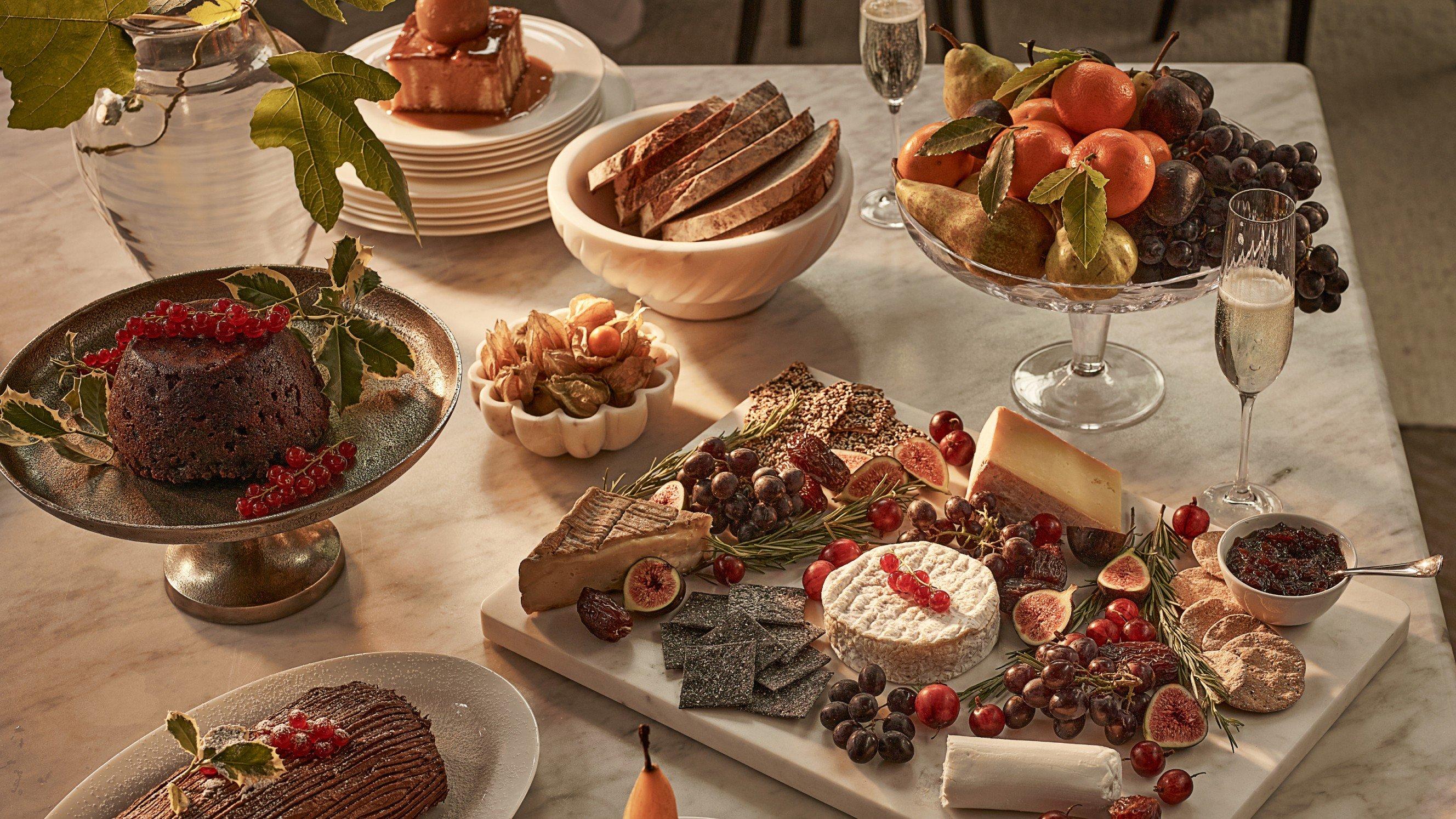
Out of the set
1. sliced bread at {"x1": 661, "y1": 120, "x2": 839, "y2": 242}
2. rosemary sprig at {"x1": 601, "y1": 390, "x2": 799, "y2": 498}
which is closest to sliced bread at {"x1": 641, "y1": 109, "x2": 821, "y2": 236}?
sliced bread at {"x1": 661, "y1": 120, "x2": 839, "y2": 242}

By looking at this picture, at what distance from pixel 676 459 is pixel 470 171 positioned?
2.39 feet

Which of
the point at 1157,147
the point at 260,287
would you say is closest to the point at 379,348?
the point at 260,287

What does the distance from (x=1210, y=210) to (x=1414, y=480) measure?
2055 millimetres

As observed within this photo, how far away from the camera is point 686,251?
69.1 inches

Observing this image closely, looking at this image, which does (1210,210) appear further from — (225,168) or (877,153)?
(225,168)

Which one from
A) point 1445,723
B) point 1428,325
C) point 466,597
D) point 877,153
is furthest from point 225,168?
point 1428,325

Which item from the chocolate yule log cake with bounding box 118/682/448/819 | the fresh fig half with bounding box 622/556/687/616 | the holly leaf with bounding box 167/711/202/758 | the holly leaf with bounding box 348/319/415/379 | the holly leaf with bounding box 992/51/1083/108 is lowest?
the fresh fig half with bounding box 622/556/687/616

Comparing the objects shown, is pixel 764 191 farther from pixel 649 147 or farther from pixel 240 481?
pixel 240 481

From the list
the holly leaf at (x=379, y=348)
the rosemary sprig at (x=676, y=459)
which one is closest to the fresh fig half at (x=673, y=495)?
the rosemary sprig at (x=676, y=459)

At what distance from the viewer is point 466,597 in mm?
1533

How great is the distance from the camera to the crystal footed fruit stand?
1477mm

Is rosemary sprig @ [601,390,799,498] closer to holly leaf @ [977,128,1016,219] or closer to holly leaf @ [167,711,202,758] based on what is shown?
holly leaf @ [977,128,1016,219]

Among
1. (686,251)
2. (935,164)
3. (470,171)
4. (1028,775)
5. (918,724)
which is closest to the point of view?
(1028,775)

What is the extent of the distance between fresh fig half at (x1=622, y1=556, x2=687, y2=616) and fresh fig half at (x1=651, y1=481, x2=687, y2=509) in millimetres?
112
